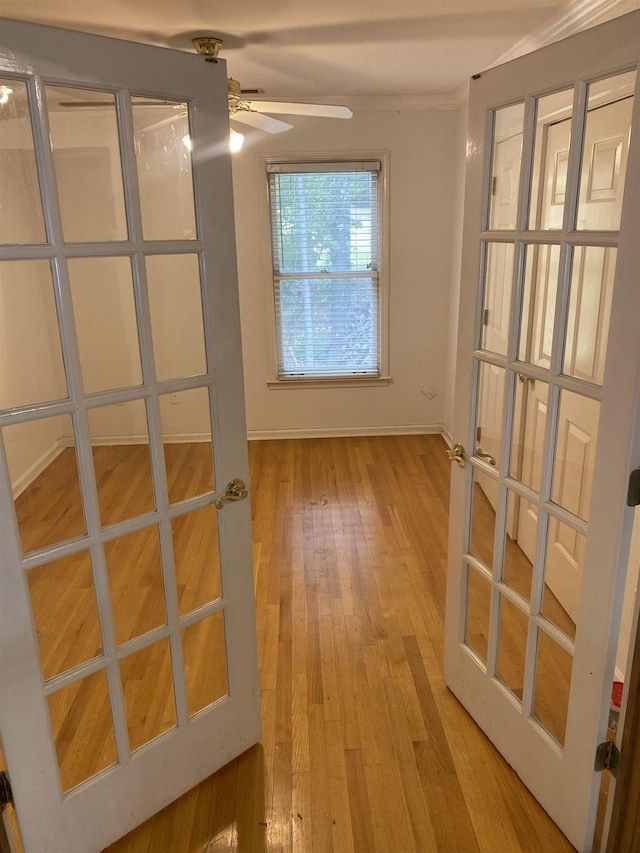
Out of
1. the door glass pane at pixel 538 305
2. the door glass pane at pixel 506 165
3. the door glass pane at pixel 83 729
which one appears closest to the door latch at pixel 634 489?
the door glass pane at pixel 538 305

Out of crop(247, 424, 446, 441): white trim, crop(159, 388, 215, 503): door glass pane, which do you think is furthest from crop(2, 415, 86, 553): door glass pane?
crop(247, 424, 446, 441): white trim

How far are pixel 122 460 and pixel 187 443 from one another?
0.20 meters

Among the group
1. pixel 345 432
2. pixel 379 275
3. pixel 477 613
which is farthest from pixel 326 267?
pixel 477 613

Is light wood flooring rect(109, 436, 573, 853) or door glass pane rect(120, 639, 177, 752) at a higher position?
door glass pane rect(120, 639, 177, 752)

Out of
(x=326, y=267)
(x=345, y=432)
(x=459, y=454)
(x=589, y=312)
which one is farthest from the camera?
(x=345, y=432)

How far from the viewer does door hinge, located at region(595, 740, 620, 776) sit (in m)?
1.62

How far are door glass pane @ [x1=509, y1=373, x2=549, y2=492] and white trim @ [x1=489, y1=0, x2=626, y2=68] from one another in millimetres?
1409

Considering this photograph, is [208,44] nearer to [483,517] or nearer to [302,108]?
[302,108]

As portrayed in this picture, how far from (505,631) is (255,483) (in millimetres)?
2595

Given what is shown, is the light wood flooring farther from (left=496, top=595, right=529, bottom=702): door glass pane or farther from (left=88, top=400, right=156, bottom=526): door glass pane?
(left=88, top=400, right=156, bottom=526): door glass pane

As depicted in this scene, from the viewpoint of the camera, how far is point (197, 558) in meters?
1.88

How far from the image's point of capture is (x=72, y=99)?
1378mm

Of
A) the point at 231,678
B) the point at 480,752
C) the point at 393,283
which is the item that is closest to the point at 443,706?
the point at 480,752

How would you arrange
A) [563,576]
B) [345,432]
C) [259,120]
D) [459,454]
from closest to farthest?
[563,576] → [459,454] → [259,120] → [345,432]
